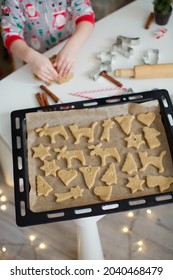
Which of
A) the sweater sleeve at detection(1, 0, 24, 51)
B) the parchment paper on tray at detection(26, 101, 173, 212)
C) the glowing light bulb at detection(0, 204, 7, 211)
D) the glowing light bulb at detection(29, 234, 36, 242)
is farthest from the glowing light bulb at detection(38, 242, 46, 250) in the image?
the sweater sleeve at detection(1, 0, 24, 51)

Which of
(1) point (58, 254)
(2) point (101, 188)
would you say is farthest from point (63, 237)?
(2) point (101, 188)

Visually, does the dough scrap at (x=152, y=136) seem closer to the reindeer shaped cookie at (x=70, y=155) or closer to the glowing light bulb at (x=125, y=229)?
the reindeer shaped cookie at (x=70, y=155)

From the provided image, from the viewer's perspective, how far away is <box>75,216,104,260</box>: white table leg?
95 centimetres

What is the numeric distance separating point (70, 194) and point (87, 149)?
Result: 0.12 m

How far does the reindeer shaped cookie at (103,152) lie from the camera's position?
2.68 ft

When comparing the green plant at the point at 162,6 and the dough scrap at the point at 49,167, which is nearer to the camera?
the dough scrap at the point at 49,167

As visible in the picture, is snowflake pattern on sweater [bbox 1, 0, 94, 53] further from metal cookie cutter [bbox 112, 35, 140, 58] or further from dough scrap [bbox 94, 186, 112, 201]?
dough scrap [bbox 94, 186, 112, 201]

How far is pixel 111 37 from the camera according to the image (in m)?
1.06

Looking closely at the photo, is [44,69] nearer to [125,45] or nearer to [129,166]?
[125,45]

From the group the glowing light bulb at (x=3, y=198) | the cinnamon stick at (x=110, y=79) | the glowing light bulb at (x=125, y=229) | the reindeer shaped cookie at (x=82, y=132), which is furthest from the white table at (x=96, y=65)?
the glowing light bulb at (x=125, y=229)

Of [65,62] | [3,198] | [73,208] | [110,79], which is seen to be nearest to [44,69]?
[65,62]

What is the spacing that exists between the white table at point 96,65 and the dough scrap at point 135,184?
0.83ft

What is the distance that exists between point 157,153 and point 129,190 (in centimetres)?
11

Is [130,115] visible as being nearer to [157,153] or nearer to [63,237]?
[157,153]
